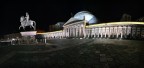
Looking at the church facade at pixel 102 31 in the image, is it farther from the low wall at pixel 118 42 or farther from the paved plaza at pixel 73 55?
the paved plaza at pixel 73 55

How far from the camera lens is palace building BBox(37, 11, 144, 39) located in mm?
8875

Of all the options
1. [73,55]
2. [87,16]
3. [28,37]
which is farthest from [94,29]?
[28,37]

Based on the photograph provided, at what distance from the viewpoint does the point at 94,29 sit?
9.68 m

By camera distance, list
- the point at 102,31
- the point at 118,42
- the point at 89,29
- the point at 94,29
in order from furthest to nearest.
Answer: the point at 89,29, the point at 94,29, the point at 102,31, the point at 118,42

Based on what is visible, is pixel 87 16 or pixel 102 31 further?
pixel 87 16

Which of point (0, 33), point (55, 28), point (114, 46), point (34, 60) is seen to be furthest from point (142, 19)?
point (0, 33)

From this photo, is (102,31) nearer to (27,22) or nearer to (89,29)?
(89,29)

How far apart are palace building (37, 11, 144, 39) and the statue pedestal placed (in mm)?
549

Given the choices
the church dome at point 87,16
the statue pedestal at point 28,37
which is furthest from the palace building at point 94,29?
the statue pedestal at point 28,37

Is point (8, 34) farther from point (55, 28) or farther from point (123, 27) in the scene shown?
point (123, 27)

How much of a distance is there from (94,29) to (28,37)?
3.06 m

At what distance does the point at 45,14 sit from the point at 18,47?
187cm

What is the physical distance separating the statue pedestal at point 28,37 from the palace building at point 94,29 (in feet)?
1.80

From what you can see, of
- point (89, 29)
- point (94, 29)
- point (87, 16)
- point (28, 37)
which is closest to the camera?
point (94, 29)
